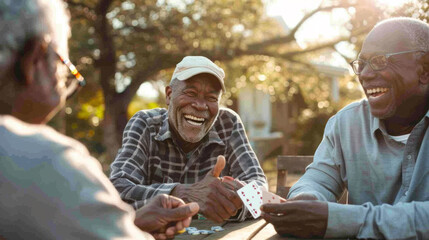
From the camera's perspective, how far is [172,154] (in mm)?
3291

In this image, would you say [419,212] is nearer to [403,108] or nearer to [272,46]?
[403,108]

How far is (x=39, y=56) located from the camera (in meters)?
1.08


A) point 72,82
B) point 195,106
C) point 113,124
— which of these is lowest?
point 113,124

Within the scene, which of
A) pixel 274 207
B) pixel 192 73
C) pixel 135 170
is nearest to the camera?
pixel 274 207

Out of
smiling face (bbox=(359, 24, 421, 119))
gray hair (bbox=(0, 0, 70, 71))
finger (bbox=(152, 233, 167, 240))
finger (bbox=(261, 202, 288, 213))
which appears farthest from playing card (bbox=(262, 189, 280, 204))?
gray hair (bbox=(0, 0, 70, 71))

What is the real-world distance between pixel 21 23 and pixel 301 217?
58.4 inches

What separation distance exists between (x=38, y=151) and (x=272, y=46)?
13.0 metres

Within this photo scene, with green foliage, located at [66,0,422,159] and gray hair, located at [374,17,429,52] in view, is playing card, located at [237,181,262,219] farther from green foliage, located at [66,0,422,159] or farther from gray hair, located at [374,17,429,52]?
green foliage, located at [66,0,422,159]

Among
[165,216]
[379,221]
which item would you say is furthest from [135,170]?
[379,221]

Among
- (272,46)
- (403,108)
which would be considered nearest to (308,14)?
(272,46)

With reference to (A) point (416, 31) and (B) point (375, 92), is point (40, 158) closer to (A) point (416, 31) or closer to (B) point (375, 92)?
(B) point (375, 92)

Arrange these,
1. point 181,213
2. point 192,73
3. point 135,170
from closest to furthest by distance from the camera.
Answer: point 181,213
point 135,170
point 192,73

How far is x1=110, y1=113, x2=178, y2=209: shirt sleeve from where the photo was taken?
9.11 feet

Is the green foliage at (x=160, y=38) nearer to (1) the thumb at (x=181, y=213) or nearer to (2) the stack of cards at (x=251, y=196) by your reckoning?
(2) the stack of cards at (x=251, y=196)
